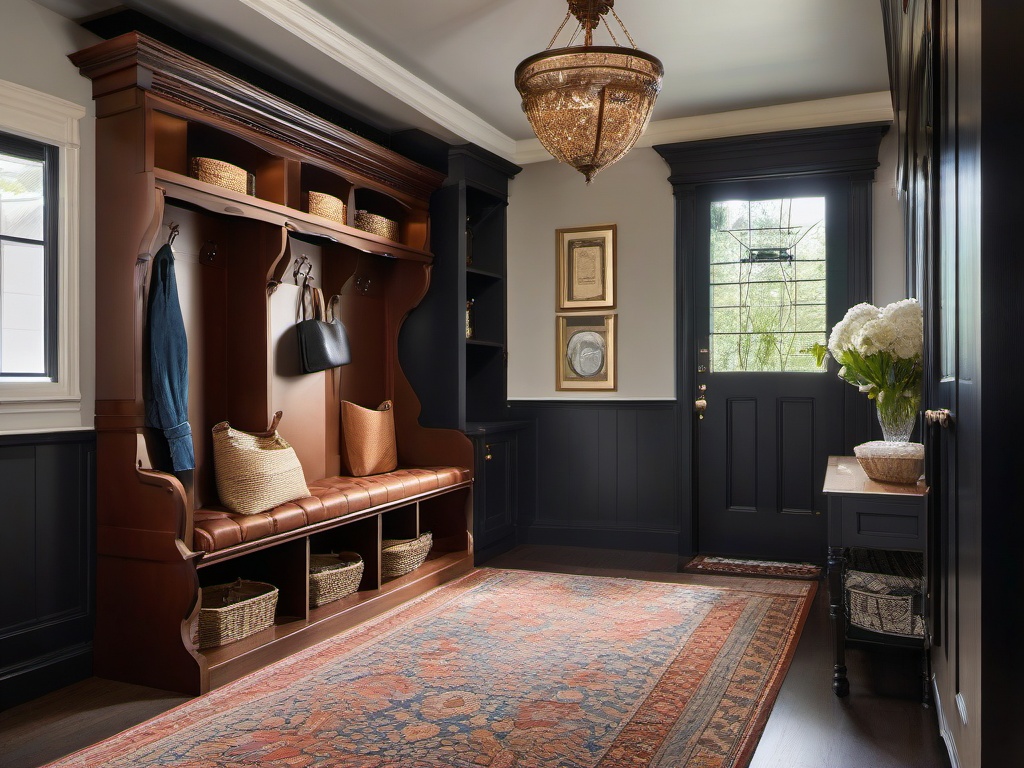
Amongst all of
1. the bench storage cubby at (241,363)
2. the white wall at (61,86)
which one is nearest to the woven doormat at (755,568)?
the bench storage cubby at (241,363)

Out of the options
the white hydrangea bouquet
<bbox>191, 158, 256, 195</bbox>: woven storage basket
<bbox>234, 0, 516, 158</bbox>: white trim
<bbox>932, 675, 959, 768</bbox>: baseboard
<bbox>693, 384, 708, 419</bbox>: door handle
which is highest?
<bbox>234, 0, 516, 158</bbox>: white trim

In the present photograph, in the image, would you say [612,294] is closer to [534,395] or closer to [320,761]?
[534,395]

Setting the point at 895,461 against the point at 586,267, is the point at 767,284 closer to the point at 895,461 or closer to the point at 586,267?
the point at 586,267

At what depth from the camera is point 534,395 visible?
591cm

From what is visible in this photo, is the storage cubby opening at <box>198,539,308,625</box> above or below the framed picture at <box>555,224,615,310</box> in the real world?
below

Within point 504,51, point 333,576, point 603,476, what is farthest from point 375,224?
point 603,476

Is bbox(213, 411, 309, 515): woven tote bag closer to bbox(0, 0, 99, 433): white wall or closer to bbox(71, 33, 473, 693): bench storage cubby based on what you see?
bbox(71, 33, 473, 693): bench storage cubby

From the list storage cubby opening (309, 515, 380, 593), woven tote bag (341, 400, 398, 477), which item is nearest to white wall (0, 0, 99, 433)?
storage cubby opening (309, 515, 380, 593)

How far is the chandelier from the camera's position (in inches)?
121

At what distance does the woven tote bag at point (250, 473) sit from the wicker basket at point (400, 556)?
0.81 metres

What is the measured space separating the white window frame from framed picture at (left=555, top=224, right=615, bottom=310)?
128 inches

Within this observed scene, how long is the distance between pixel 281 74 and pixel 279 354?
1391 mm

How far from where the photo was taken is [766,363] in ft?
17.4

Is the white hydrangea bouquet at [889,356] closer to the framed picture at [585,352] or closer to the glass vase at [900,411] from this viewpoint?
the glass vase at [900,411]
